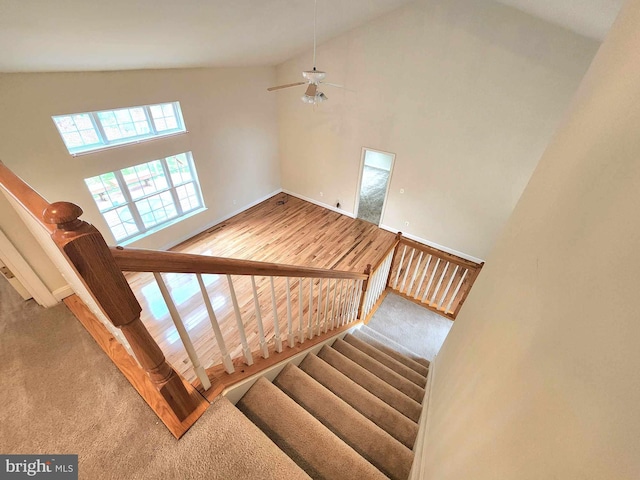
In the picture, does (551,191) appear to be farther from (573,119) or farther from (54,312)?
(54,312)

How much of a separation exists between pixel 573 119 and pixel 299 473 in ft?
5.69

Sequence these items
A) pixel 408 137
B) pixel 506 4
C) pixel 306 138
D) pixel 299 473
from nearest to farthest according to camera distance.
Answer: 1. pixel 299 473
2. pixel 506 4
3. pixel 408 137
4. pixel 306 138

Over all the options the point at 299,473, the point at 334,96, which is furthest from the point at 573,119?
the point at 334,96

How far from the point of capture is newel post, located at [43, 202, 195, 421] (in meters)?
0.65

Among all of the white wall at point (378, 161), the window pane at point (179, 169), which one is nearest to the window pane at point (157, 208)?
the window pane at point (179, 169)

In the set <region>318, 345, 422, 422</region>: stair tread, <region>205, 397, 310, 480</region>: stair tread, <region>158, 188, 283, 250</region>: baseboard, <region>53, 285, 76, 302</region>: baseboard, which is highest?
<region>53, 285, 76, 302</region>: baseboard

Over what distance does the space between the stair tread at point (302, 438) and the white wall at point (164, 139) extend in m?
1.55

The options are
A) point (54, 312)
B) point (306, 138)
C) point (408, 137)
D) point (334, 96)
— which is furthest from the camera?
point (306, 138)

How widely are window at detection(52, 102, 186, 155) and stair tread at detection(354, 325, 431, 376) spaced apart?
174 inches

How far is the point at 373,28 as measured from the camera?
4367mm

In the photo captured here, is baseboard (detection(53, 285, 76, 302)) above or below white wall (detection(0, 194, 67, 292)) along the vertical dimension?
below

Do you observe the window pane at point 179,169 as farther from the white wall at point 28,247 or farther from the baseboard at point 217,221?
the white wall at point 28,247

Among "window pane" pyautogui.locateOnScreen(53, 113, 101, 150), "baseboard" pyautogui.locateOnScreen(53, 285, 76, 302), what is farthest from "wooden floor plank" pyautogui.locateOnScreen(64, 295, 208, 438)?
"window pane" pyautogui.locateOnScreen(53, 113, 101, 150)

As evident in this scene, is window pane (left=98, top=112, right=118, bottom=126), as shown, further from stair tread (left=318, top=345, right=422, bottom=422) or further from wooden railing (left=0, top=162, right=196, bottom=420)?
stair tread (left=318, top=345, right=422, bottom=422)
